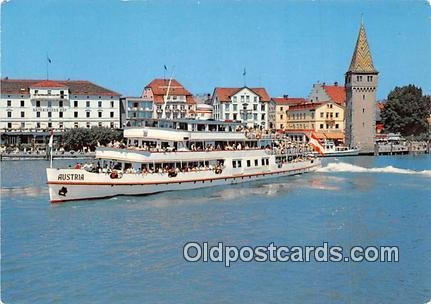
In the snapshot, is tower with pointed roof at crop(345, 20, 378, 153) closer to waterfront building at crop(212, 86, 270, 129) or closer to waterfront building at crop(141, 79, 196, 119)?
waterfront building at crop(212, 86, 270, 129)

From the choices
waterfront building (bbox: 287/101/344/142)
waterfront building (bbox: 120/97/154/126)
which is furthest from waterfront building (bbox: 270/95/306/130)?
waterfront building (bbox: 120/97/154/126)

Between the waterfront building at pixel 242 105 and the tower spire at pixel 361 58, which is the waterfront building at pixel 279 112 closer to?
the waterfront building at pixel 242 105

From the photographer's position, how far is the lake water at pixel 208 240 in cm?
1474

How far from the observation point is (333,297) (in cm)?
1452

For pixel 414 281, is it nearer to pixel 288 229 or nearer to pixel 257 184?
pixel 288 229

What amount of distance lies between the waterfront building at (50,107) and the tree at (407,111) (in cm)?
3597

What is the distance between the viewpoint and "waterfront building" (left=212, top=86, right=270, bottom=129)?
262 feet

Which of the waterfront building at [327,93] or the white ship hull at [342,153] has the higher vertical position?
the waterfront building at [327,93]

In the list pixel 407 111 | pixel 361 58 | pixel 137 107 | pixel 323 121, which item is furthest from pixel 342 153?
pixel 137 107

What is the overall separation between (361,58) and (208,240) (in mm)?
60521

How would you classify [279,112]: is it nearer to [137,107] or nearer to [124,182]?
[137,107]

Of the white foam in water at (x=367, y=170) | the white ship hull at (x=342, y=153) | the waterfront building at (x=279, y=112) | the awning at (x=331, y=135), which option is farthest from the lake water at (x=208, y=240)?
the waterfront building at (x=279, y=112)

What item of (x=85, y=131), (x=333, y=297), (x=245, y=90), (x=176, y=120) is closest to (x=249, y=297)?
(x=333, y=297)

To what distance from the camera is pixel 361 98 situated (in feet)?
245
